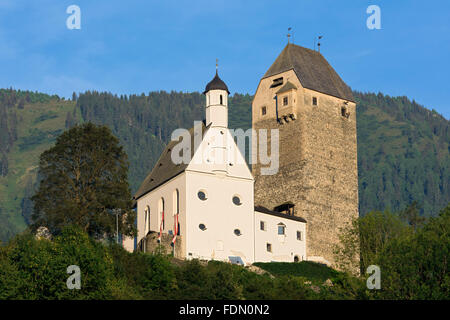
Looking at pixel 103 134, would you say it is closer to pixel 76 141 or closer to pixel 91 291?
pixel 76 141

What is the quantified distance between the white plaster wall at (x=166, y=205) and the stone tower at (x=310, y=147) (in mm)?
13680

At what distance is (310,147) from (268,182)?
6.03 metres

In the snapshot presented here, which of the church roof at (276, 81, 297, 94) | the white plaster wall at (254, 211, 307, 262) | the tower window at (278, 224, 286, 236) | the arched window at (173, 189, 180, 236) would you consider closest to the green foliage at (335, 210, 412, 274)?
the white plaster wall at (254, 211, 307, 262)

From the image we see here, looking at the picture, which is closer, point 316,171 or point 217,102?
point 217,102

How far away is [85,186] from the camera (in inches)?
3150

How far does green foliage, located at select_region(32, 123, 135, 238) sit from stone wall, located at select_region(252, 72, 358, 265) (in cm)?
2113

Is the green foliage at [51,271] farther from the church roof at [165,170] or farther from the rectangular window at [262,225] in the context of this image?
the rectangular window at [262,225]

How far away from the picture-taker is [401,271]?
62.1 m

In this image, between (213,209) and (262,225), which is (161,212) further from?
(262,225)

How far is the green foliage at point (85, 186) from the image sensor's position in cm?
7762

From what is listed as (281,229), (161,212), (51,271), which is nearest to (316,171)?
(281,229)

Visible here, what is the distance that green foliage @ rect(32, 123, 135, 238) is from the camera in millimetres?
77625

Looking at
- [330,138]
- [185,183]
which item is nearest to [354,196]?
[330,138]
